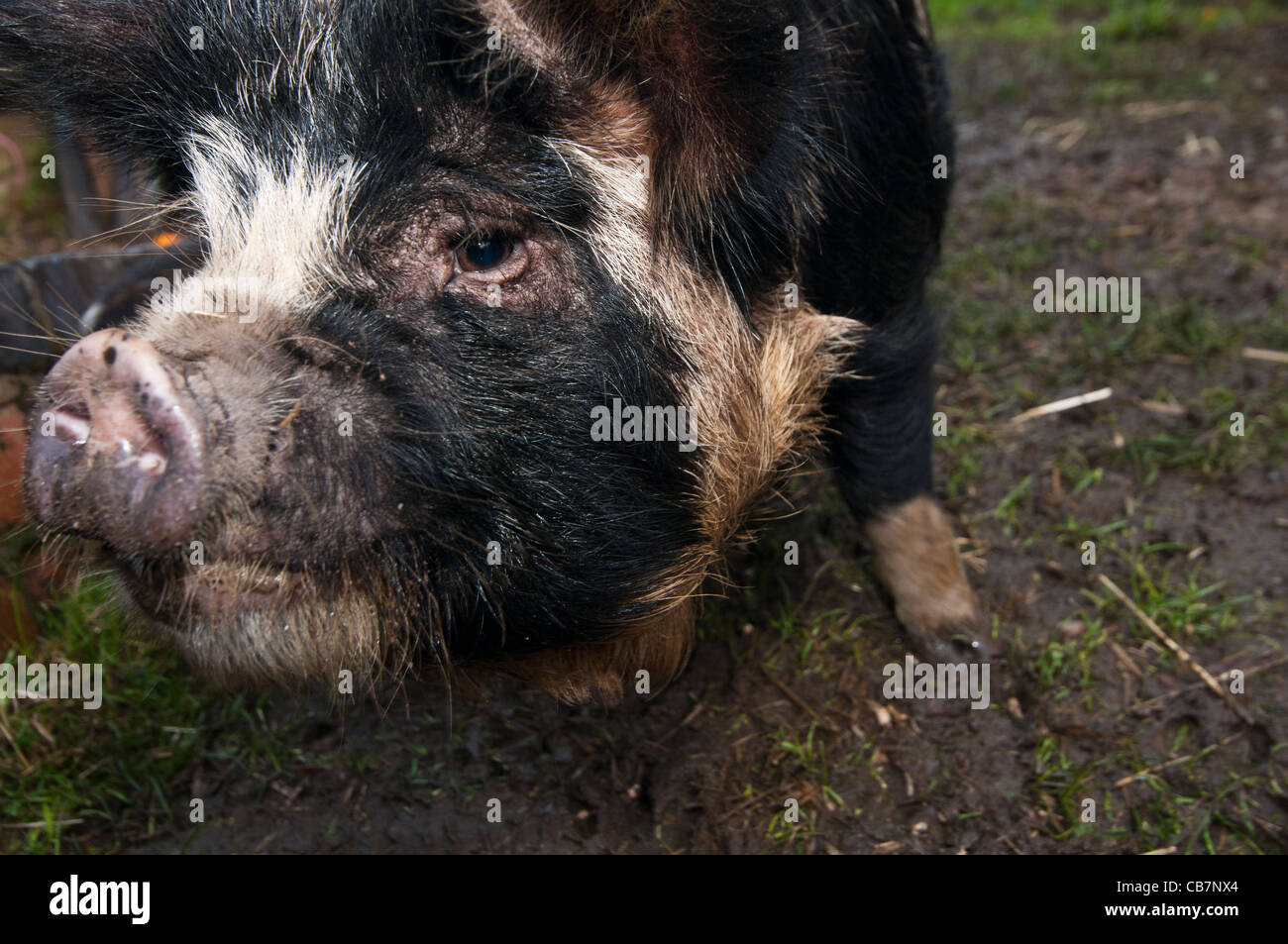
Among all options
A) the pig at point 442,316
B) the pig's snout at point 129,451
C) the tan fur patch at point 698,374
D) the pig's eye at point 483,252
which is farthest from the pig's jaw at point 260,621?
the pig's eye at point 483,252

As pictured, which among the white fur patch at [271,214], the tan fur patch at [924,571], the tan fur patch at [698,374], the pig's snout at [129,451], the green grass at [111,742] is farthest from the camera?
the tan fur patch at [924,571]

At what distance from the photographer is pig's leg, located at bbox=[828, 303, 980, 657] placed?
2.89m

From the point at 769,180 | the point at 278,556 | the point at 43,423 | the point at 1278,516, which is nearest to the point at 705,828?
the point at 278,556

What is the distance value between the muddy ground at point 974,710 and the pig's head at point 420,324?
1.53ft

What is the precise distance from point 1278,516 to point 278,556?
3128mm

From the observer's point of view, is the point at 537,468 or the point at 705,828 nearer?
the point at 537,468

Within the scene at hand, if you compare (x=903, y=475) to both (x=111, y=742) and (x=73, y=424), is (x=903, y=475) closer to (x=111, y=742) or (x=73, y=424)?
(x=73, y=424)

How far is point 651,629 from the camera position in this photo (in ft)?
8.50

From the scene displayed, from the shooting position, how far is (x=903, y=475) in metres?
3.04

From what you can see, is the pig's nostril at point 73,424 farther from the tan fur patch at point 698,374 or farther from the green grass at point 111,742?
the green grass at point 111,742

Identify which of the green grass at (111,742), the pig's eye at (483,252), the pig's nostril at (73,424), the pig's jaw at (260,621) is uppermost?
the pig's eye at (483,252)

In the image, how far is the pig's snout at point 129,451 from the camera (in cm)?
177

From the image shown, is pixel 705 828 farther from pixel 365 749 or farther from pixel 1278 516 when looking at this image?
pixel 1278 516

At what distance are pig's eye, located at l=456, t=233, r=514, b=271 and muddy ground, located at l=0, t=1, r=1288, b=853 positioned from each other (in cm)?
90
